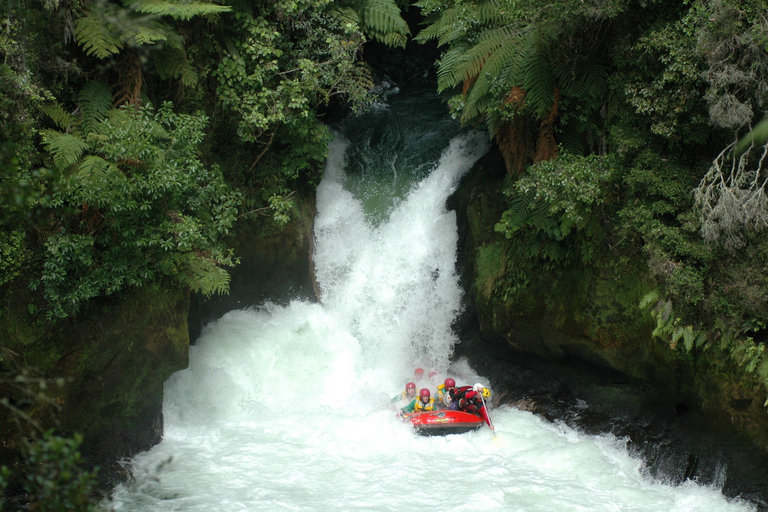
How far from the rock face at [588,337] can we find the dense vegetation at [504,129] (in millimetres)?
247

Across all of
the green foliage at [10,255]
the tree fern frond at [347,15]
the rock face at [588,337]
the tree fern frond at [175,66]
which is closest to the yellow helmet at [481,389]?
the rock face at [588,337]

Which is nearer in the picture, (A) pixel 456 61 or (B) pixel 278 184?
(A) pixel 456 61

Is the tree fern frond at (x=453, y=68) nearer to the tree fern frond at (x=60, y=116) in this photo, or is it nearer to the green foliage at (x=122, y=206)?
the green foliage at (x=122, y=206)

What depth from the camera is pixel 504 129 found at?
9289mm

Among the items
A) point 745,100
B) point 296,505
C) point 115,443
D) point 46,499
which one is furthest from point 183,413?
point 745,100

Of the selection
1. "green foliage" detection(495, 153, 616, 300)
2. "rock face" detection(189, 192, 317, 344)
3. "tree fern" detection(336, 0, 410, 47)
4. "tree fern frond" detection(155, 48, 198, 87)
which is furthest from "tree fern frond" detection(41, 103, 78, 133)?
"green foliage" detection(495, 153, 616, 300)

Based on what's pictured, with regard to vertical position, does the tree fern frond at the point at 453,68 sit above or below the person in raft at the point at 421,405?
above

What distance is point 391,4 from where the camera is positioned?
35.3 feet

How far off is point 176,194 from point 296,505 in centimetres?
407

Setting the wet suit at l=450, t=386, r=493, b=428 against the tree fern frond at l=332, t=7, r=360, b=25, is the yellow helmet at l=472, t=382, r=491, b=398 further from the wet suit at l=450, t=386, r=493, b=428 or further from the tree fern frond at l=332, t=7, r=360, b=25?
the tree fern frond at l=332, t=7, r=360, b=25

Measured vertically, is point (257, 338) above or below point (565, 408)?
above

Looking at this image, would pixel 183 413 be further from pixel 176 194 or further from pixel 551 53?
pixel 551 53

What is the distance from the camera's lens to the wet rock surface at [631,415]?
7102 millimetres

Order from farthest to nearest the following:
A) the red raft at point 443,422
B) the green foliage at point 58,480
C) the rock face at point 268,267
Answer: the rock face at point 268,267, the red raft at point 443,422, the green foliage at point 58,480
